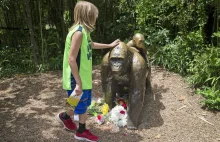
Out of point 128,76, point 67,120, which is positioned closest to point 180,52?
point 128,76

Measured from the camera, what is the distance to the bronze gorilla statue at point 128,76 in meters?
3.09

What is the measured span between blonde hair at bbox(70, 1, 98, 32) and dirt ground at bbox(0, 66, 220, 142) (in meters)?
1.37

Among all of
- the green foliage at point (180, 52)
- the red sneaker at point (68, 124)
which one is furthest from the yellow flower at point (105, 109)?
the green foliage at point (180, 52)

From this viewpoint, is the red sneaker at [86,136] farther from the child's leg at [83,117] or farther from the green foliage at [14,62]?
the green foliage at [14,62]

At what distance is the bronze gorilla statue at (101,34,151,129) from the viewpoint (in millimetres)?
3086

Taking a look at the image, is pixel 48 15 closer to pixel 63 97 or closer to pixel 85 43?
pixel 63 97

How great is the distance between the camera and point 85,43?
2.63 meters

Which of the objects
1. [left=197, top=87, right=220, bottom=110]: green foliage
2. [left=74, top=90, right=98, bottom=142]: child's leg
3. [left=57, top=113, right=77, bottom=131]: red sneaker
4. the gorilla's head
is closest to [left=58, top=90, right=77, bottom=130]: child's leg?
[left=57, top=113, right=77, bottom=131]: red sneaker

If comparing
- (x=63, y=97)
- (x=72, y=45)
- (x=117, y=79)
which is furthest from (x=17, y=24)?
(x=72, y=45)

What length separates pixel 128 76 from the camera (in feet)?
10.9

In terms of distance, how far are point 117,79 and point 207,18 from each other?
2453 mm

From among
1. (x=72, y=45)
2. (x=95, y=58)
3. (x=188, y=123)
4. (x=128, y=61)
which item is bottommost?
(x=188, y=123)

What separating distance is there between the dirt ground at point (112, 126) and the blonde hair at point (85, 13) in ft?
4.49

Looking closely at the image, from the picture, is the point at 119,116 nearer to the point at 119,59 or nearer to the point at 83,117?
the point at 83,117
